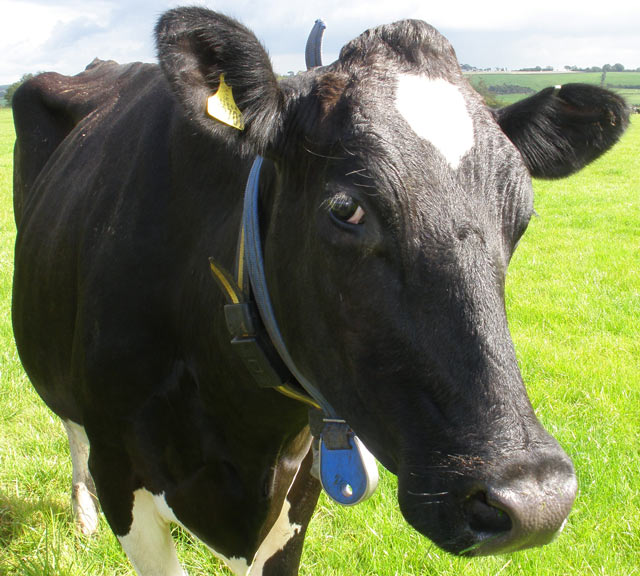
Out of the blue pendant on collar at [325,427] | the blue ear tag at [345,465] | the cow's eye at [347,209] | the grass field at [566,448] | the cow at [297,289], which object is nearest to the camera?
the cow at [297,289]

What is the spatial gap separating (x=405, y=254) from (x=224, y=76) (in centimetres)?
72

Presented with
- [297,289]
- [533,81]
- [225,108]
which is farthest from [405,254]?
[533,81]

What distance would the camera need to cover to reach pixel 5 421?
4.37 metres

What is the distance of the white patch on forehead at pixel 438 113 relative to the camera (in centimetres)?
161

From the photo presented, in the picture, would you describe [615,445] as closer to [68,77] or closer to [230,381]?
[230,381]

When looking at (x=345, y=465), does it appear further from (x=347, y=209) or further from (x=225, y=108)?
(x=225, y=108)

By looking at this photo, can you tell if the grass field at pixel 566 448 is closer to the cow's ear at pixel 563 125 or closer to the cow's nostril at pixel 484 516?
the cow's ear at pixel 563 125

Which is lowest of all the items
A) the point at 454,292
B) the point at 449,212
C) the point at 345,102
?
the point at 454,292

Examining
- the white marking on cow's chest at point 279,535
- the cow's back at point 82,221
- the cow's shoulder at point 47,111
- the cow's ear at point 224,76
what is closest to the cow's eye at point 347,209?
the cow's ear at point 224,76

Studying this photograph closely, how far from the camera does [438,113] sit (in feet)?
5.45

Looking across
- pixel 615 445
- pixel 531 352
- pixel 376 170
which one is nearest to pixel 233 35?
pixel 376 170

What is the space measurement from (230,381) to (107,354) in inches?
17.5

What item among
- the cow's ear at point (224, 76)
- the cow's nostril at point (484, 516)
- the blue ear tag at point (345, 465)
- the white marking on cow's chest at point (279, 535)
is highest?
the cow's ear at point (224, 76)

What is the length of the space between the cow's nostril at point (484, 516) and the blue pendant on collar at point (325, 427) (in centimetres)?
55
